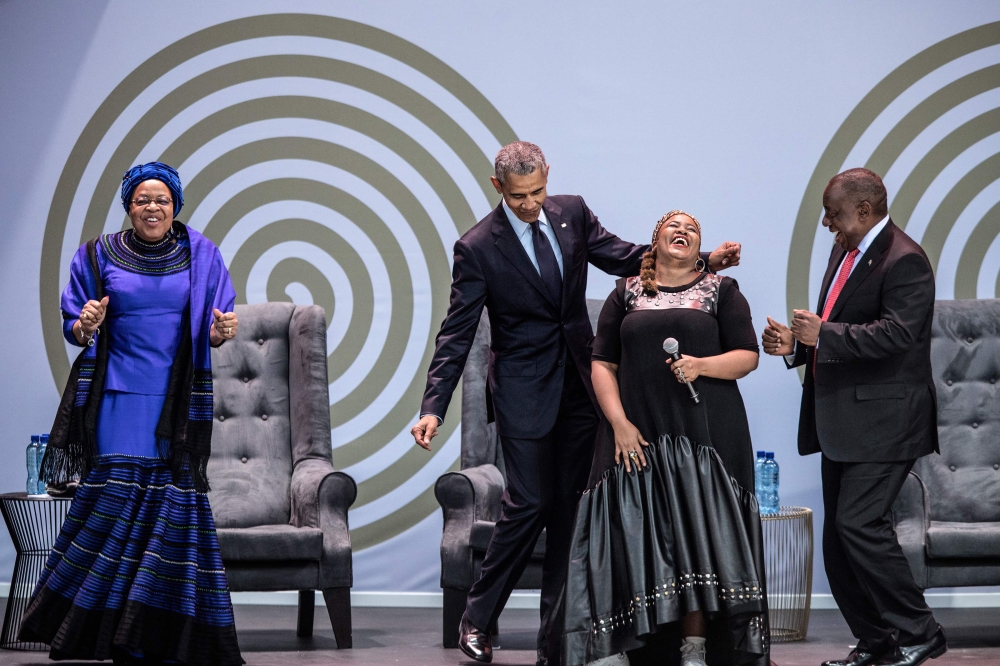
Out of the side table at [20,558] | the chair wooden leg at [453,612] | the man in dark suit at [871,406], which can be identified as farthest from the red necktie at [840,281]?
the side table at [20,558]

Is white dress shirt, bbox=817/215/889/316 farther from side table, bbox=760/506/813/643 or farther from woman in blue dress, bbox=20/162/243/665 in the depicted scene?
woman in blue dress, bbox=20/162/243/665

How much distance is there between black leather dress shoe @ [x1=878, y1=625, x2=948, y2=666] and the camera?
333 centimetres

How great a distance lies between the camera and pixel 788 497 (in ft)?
16.7

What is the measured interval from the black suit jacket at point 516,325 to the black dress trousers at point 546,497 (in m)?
0.06

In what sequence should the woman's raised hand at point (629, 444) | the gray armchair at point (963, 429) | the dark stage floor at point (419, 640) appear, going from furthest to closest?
the gray armchair at point (963, 429), the dark stage floor at point (419, 640), the woman's raised hand at point (629, 444)

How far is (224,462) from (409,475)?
3.09 feet

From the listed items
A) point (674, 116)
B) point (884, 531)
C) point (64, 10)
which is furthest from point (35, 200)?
point (884, 531)

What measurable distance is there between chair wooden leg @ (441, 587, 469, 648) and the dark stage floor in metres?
0.06

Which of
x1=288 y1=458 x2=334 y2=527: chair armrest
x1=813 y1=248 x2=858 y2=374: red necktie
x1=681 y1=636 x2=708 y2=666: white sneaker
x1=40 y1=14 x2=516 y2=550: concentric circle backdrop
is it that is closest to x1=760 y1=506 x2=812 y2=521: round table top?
x1=813 y1=248 x2=858 y2=374: red necktie

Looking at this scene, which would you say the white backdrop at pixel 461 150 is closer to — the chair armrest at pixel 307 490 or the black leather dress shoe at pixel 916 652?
the chair armrest at pixel 307 490

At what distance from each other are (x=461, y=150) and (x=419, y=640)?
2291 mm

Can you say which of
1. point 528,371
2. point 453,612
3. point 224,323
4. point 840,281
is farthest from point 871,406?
point 224,323

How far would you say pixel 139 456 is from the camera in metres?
3.48

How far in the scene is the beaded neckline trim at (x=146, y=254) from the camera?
3.57 meters
